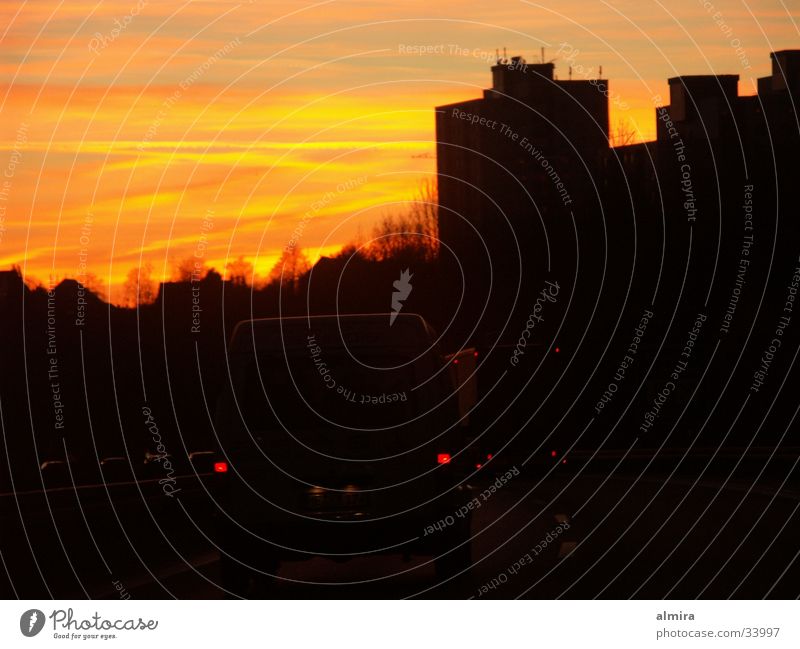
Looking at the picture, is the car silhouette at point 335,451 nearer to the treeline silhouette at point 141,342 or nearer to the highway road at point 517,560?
the highway road at point 517,560

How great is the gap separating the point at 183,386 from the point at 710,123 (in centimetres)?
2890

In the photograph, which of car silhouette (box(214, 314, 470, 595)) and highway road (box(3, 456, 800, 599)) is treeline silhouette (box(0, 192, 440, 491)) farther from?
car silhouette (box(214, 314, 470, 595))

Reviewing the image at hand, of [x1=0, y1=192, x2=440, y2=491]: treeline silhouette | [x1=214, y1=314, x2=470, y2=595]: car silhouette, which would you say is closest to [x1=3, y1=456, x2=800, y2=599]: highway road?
[x1=214, y1=314, x2=470, y2=595]: car silhouette

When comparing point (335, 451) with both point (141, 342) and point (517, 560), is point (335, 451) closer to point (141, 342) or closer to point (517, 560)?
point (517, 560)

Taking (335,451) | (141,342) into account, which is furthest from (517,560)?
(141,342)

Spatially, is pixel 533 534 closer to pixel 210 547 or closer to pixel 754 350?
pixel 210 547

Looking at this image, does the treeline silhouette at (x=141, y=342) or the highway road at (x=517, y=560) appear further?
the treeline silhouette at (x=141, y=342)

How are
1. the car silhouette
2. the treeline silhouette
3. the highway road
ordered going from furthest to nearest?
1. the treeline silhouette
2. the highway road
3. the car silhouette

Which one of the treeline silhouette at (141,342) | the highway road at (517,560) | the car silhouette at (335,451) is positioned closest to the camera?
the car silhouette at (335,451)

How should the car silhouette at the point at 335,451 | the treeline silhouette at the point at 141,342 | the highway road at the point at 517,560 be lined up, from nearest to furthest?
the car silhouette at the point at 335,451
the highway road at the point at 517,560
the treeline silhouette at the point at 141,342

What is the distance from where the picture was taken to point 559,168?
241 feet

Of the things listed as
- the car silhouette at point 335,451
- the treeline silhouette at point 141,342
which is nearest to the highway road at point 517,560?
the car silhouette at point 335,451

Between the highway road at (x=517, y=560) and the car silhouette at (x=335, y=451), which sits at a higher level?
the car silhouette at (x=335, y=451)

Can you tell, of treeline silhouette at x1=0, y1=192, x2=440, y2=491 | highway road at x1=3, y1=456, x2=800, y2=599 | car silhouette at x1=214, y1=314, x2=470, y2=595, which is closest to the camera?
car silhouette at x1=214, y1=314, x2=470, y2=595
